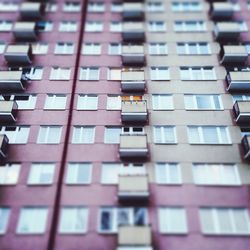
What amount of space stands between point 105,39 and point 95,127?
10.2 meters

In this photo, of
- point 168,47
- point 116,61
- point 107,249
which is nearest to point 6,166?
point 107,249

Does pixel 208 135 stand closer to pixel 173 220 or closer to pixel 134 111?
pixel 134 111

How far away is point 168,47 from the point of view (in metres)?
28.0

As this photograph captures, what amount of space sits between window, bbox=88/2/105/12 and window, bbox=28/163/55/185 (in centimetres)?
1833

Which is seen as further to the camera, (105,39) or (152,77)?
(105,39)

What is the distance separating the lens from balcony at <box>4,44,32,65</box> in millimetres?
26125

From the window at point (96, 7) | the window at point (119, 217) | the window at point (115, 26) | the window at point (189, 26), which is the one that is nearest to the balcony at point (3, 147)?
the window at point (119, 217)

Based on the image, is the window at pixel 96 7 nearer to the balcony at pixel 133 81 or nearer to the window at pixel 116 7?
the window at pixel 116 7

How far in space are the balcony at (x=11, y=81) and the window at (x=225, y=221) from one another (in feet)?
55.0

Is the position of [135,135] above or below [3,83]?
below

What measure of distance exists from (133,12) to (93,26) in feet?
13.9

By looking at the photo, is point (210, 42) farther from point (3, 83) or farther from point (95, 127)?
point (3, 83)

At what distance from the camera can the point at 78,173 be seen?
68.2 ft

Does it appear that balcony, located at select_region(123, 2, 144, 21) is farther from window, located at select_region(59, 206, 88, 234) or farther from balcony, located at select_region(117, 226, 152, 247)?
balcony, located at select_region(117, 226, 152, 247)
